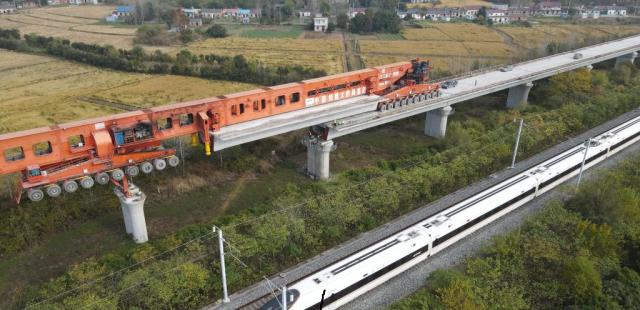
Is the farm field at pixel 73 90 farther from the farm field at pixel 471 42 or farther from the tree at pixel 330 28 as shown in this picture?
the tree at pixel 330 28

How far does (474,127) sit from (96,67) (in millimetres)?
68866

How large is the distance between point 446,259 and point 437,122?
2508 centimetres

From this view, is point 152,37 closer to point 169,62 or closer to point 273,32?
point 169,62

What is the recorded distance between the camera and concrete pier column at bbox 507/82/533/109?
5763cm

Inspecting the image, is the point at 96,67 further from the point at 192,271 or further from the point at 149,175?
the point at 192,271

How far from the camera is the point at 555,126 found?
1817 inches

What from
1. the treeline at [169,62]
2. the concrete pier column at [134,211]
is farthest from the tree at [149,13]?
the concrete pier column at [134,211]

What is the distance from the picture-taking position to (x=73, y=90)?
2623 inches

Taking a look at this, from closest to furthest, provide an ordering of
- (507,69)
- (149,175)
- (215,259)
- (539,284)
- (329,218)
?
1. (539,284)
2. (215,259)
3. (329,218)
4. (149,175)
5. (507,69)

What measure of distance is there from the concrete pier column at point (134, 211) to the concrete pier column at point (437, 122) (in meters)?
33.0

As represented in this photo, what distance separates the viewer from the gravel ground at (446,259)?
82.0ft

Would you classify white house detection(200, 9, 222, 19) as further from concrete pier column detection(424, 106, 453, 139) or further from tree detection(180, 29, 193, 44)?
concrete pier column detection(424, 106, 453, 139)

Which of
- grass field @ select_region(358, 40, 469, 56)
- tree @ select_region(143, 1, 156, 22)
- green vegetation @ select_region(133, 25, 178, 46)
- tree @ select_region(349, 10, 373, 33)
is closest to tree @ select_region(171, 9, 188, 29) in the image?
green vegetation @ select_region(133, 25, 178, 46)

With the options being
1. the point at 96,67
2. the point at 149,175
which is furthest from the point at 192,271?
the point at 96,67
